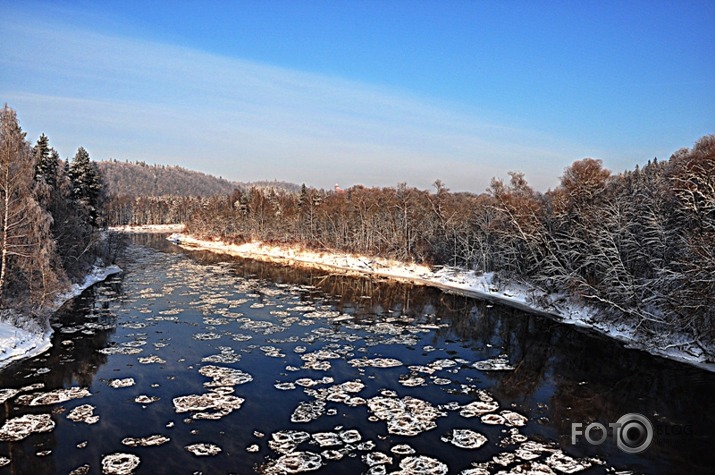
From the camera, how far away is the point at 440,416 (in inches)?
531

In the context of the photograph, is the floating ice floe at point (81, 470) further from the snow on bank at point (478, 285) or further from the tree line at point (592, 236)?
the snow on bank at point (478, 285)

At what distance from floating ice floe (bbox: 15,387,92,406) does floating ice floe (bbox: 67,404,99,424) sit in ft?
3.08

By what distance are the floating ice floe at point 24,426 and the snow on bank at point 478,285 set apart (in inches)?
933

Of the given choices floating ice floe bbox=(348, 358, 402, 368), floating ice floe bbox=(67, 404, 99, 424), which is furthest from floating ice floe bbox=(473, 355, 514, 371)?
floating ice floe bbox=(67, 404, 99, 424)

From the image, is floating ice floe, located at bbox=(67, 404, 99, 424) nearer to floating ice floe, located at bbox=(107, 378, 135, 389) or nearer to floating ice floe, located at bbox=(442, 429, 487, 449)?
floating ice floe, located at bbox=(107, 378, 135, 389)

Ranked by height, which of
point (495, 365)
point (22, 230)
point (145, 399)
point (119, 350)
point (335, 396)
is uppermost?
point (22, 230)

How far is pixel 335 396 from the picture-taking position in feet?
48.5

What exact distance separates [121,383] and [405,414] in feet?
32.1

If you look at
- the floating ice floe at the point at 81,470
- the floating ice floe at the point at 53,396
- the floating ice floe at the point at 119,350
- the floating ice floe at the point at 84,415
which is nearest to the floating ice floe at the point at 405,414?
the floating ice floe at the point at 81,470

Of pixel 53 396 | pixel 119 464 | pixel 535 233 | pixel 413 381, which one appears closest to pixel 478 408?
pixel 413 381

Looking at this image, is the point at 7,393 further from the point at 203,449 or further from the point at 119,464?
the point at 203,449

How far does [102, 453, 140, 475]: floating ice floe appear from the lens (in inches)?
397

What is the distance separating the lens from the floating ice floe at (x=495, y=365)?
18.4 meters

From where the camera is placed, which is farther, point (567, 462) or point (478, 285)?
point (478, 285)
